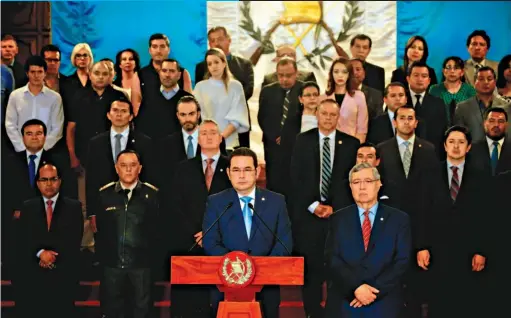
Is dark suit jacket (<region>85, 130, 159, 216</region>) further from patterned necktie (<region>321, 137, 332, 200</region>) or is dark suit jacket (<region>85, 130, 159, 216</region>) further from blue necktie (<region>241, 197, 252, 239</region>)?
blue necktie (<region>241, 197, 252, 239</region>)

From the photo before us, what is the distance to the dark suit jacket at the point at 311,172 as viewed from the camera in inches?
291

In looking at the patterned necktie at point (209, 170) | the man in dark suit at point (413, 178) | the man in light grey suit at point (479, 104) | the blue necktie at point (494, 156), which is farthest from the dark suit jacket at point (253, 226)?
the man in light grey suit at point (479, 104)

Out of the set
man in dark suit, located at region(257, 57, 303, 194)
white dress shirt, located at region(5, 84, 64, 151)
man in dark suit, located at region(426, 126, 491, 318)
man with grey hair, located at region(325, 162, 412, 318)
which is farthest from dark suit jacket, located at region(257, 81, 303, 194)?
man with grey hair, located at region(325, 162, 412, 318)

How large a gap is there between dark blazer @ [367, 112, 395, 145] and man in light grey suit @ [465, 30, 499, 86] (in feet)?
3.15

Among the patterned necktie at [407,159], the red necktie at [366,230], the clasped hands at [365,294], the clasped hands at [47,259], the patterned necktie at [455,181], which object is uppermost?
Result: the patterned necktie at [407,159]

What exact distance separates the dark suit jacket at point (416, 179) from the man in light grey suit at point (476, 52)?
116 centimetres

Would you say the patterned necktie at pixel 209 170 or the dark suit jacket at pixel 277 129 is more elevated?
the dark suit jacket at pixel 277 129

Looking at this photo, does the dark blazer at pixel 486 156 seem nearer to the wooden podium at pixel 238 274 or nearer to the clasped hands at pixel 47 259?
the wooden podium at pixel 238 274

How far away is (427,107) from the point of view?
26.5 feet

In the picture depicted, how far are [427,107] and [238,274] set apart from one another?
3.19 metres

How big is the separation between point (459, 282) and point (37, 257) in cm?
290

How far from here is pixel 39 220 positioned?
23.7 ft

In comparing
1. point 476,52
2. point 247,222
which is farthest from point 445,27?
point 247,222

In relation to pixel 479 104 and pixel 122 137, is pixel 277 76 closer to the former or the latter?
pixel 122 137
